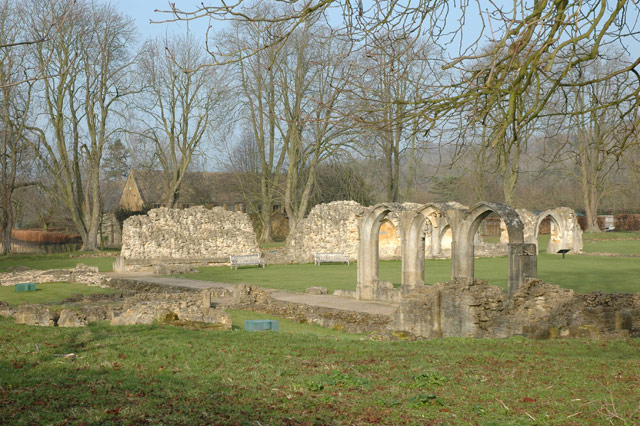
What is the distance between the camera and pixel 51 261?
34688 mm

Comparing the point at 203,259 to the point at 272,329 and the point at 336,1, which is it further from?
the point at 336,1

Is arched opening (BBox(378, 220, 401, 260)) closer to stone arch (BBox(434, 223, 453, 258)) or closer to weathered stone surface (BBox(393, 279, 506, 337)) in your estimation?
stone arch (BBox(434, 223, 453, 258))

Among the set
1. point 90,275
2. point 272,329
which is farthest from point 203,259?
point 272,329

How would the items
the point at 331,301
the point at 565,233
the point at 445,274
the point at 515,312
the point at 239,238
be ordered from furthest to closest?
the point at 565,233 → the point at 239,238 → the point at 445,274 → the point at 331,301 → the point at 515,312

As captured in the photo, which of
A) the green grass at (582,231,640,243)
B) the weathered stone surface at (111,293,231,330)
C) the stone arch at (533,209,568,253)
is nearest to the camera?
the weathered stone surface at (111,293,231,330)

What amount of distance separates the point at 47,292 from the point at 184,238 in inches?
481

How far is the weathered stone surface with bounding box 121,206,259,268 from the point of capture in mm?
32656

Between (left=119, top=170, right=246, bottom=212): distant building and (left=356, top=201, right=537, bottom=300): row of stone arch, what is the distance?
37700 mm

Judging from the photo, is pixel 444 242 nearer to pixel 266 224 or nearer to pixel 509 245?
pixel 266 224

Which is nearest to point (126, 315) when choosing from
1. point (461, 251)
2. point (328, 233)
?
point (461, 251)

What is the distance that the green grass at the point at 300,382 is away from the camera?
233 inches

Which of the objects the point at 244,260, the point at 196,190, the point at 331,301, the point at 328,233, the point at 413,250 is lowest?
the point at 331,301

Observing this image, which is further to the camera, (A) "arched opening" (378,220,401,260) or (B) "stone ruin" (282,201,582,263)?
(A) "arched opening" (378,220,401,260)

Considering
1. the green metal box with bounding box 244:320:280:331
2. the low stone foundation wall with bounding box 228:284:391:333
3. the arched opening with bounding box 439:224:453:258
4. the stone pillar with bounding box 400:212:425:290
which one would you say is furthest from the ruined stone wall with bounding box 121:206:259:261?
the green metal box with bounding box 244:320:280:331
